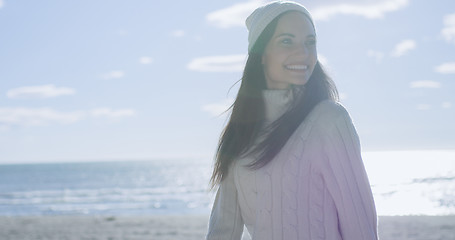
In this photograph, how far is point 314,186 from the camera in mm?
2068

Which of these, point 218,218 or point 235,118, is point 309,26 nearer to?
point 235,118

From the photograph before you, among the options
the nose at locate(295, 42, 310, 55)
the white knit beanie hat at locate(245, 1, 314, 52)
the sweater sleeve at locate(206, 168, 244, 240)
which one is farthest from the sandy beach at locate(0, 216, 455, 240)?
the nose at locate(295, 42, 310, 55)

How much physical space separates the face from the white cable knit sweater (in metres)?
0.11

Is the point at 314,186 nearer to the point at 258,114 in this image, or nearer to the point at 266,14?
the point at 258,114

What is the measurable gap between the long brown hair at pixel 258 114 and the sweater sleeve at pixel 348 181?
19 cm

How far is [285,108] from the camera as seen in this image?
7.55 feet

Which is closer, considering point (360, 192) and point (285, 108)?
point (360, 192)

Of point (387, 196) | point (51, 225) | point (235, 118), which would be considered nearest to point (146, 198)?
point (387, 196)

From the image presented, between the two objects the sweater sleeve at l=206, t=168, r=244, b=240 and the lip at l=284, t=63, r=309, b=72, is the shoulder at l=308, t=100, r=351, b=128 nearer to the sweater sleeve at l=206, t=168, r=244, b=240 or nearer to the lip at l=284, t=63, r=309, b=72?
the lip at l=284, t=63, r=309, b=72

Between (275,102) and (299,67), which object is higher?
(299,67)

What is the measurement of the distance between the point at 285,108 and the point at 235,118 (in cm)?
31

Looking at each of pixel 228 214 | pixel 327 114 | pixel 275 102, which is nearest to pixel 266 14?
pixel 275 102

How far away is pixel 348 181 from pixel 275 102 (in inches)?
20.5

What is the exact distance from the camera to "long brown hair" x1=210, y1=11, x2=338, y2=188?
7.18ft
